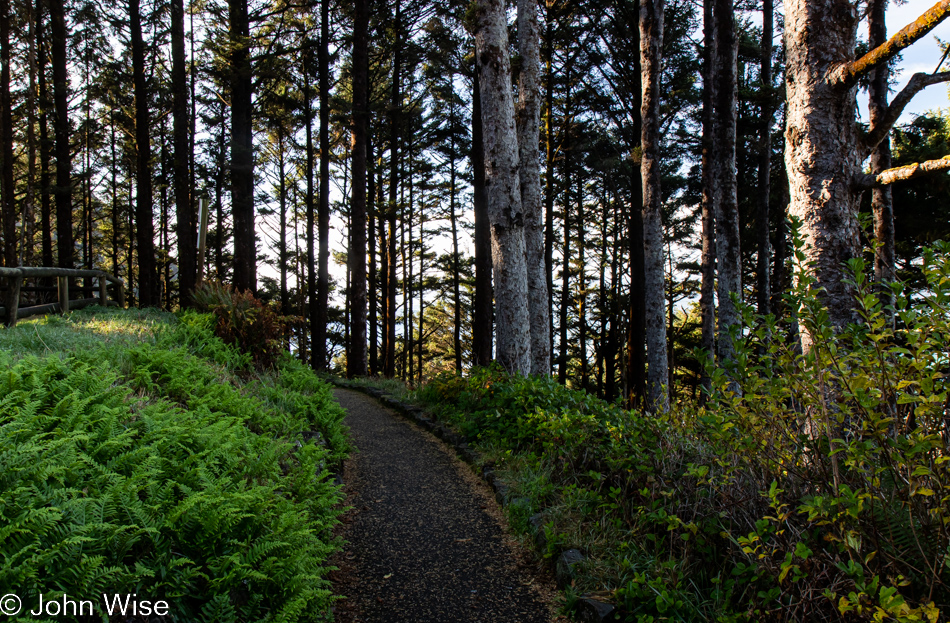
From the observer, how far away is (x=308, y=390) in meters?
7.42

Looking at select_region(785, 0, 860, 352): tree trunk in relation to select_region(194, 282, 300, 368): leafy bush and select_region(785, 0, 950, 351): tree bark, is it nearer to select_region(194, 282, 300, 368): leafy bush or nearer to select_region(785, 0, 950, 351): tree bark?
select_region(785, 0, 950, 351): tree bark

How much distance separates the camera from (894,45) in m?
2.79

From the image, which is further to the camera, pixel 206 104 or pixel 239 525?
pixel 206 104

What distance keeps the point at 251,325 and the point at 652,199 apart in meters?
8.12

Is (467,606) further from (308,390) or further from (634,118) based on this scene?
(634,118)

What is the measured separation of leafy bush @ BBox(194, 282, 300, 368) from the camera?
25.4 ft

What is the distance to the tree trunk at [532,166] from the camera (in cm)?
874

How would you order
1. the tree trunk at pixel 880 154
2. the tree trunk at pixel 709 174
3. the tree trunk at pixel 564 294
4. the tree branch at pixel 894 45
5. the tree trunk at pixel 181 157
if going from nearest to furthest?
the tree branch at pixel 894 45
the tree trunk at pixel 880 154
the tree trunk at pixel 709 174
the tree trunk at pixel 181 157
the tree trunk at pixel 564 294

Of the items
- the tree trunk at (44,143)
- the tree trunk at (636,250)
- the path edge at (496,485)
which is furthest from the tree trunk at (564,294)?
the tree trunk at (44,143)

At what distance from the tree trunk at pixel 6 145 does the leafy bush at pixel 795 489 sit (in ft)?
Answer: 52.3

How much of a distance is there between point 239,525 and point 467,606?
4.91ft

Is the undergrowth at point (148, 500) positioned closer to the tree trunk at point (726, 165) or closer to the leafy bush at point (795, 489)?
the leafy bush at point (795, 489)

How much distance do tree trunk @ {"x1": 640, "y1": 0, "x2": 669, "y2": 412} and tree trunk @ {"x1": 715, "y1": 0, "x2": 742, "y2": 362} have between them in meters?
1.54

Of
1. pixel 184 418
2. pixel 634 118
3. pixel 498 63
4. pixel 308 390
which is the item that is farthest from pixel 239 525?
pixel 634 118
